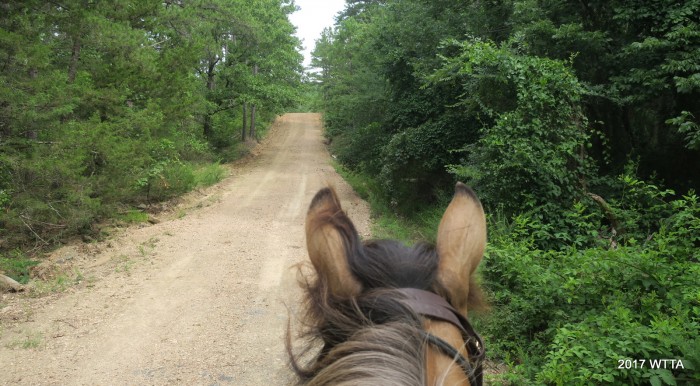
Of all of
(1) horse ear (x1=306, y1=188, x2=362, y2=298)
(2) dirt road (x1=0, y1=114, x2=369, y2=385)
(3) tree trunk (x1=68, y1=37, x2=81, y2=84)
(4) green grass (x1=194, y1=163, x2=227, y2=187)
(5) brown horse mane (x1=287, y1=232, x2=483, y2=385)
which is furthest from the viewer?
(4) green grass (x1=194, y1=163, x2=227, y2=187)

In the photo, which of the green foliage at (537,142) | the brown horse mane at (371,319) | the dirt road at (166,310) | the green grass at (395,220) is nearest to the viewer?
the brown horse mane at (371,319)

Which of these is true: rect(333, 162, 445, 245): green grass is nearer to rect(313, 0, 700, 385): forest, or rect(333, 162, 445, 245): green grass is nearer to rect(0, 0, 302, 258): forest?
rect(313, 0, 700, 385): forest

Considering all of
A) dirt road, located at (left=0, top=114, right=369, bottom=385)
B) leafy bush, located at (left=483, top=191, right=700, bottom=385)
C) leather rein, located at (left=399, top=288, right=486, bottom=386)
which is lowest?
dirt road, located at (left=0, top=114, right=369, bottom=385)

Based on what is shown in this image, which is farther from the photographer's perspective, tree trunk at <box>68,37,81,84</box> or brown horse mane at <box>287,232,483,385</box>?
tree trunk at <box>68,37,81,84</box>

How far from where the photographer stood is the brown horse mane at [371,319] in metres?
1.04

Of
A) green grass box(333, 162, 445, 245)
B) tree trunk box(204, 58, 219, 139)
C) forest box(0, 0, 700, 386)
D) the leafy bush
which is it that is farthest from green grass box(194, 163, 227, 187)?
the leafy bush

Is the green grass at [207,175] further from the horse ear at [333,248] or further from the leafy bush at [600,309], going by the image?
the horse ear at [333,248]

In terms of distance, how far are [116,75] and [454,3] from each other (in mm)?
8078

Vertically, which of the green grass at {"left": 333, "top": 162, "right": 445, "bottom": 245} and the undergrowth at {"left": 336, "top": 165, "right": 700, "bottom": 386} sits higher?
the undergrowth at {"left": 336, "top": 165, "right": 700, "bottom": 386}

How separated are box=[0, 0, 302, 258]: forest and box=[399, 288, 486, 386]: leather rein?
7812mm

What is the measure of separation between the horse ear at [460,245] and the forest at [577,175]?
1.12 feet

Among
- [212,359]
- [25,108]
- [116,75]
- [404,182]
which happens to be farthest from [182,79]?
[212,359]

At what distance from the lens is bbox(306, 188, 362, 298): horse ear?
4.45ft

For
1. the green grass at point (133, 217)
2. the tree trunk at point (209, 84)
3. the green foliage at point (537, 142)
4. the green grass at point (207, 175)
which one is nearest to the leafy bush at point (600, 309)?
the green foliage at point (537, 142)
